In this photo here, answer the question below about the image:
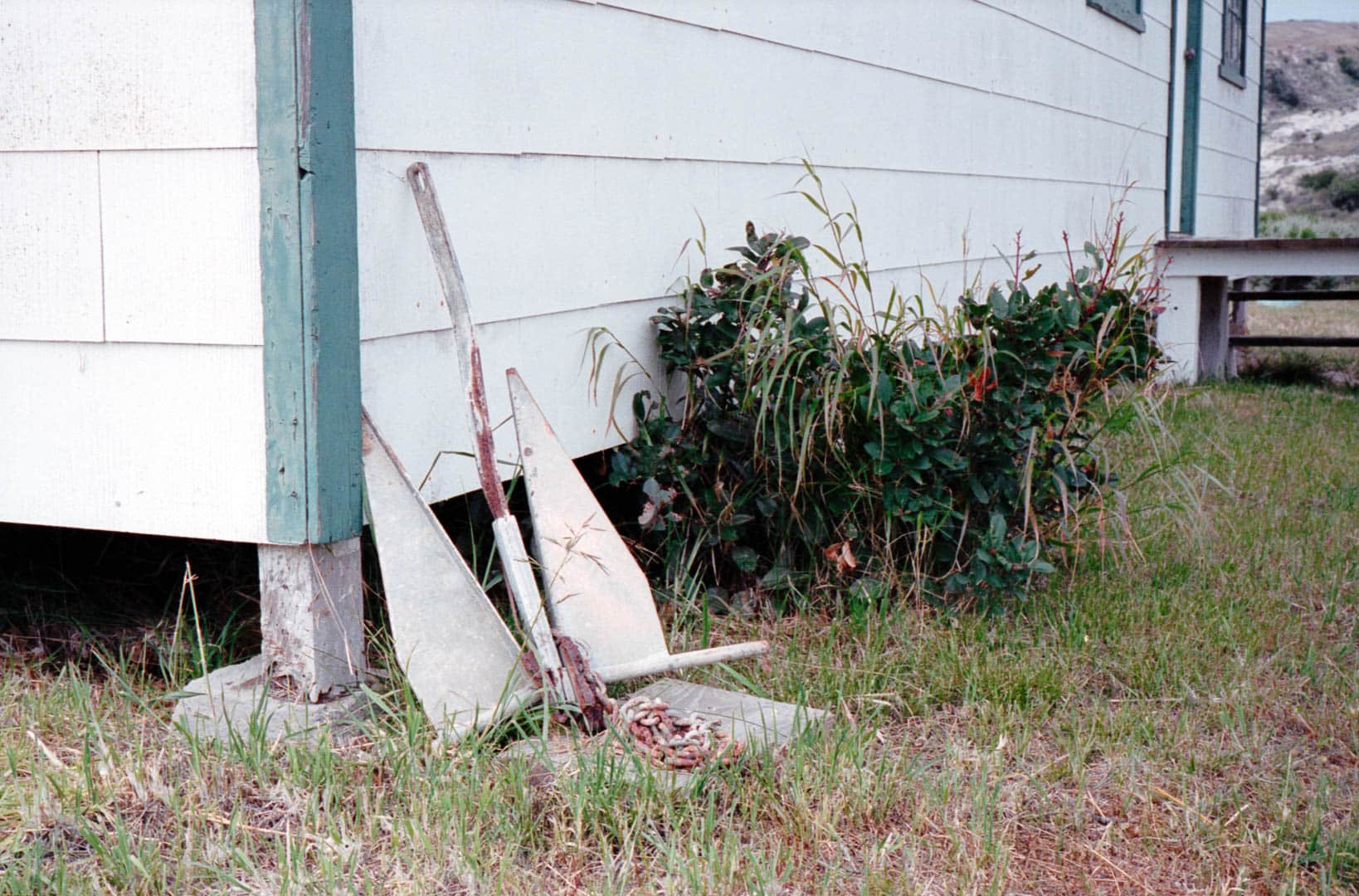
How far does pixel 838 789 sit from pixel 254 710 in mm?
977

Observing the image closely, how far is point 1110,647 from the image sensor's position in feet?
9.43

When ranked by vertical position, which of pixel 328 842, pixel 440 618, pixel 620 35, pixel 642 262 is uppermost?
pixel 620 35

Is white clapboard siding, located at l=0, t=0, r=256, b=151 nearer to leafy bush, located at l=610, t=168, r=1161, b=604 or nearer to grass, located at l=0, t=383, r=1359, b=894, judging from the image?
grass, located at l=0, t=383, r=1359, b=894

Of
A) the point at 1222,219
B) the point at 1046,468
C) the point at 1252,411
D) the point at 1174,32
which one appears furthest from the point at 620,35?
the point at 1222,219

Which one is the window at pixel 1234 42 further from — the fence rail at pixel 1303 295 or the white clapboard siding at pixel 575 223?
the white clapboard siding at pixel 575 223

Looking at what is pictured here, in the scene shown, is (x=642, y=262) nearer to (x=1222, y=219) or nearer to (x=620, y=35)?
(x=620, y=35)

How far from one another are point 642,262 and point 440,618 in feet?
4.13

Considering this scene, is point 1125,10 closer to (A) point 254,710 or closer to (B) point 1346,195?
(A) point 254,710

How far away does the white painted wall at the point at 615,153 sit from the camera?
2.46 m

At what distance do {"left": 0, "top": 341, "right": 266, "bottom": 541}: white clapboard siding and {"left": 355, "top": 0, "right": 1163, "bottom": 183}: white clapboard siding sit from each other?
0.52 meters

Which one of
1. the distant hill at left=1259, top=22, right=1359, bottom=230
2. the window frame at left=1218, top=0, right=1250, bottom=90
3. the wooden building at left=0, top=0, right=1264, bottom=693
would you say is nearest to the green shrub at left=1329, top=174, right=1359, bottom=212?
the distant hill at left=1259, top=22, right=1359, bottom=230

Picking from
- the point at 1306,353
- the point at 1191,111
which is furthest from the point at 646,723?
the point at 1306,353

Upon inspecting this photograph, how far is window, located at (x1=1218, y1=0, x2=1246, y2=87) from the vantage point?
9547mm

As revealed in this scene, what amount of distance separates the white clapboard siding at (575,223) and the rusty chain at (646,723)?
69cm
